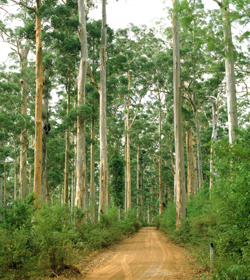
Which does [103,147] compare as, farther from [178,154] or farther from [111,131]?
[111,131]

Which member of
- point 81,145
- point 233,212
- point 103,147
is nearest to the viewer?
point 233,212

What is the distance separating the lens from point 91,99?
20391 millimetres

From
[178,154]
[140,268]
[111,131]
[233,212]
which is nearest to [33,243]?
[140,268]

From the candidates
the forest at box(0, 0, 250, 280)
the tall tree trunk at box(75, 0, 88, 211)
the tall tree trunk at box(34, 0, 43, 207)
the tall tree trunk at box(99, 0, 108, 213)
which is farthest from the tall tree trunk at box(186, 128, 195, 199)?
the tall tree trunk at box(34, 0, 43, 207)

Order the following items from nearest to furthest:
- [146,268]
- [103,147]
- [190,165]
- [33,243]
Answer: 1. [33,243]
2. [146,268]
3. [103,147]
4. [190,165]

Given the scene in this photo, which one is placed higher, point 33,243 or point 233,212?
point 233,212

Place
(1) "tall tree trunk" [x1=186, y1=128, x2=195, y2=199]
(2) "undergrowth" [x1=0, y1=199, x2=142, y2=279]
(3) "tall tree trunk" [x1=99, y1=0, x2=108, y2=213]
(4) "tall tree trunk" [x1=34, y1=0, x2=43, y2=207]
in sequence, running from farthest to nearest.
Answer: (1) "tall tree trunk" [x1=186, y1=128, x2=195, y2=199] < (3) "tall tree trunk" [x1=99, y1=0, x2=108, y2=213] < (4) "tall tree trunk" [x1=34, y1=0, x2=43, y2=207] < (2) "undergrowth" [x1=0, y1=199, x2=142, y2=279]

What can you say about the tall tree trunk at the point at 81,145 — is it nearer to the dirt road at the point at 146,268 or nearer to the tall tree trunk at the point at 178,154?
the tall tree trunk at the point at 178,154

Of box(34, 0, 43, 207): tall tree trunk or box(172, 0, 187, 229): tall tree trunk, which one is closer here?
box(34, 0, 43, 207): tall tree trunk

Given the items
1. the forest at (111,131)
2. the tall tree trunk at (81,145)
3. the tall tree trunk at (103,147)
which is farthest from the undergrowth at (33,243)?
the tall tree trunk at (103,147)

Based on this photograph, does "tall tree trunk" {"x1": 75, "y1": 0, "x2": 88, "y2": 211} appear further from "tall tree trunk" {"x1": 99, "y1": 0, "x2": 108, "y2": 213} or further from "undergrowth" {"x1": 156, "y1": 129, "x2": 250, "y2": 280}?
"undergrowth" {"x1": 156, "y1": 129, "x2": 250, "y2": 280}

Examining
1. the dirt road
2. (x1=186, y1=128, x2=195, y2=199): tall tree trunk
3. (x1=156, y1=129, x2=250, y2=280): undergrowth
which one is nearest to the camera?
(x1=156, y1=129, x2=250, y2=280): undergrowth

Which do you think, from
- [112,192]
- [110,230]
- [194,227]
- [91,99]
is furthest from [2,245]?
[112,192]

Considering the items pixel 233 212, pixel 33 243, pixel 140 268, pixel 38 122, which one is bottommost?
pixel 140 268
